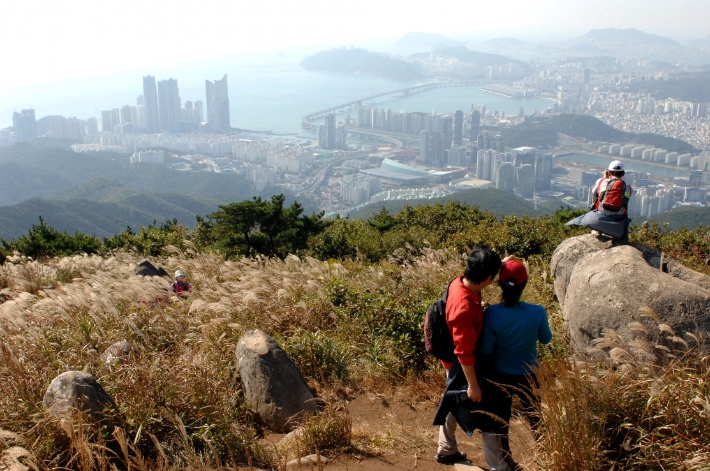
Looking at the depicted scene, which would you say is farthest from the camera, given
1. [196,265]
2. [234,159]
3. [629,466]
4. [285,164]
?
[234,159]

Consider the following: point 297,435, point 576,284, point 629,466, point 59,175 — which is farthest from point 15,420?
point 59,175

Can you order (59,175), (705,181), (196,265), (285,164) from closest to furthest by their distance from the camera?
(196,265), (705,181), (59,175), (285,164)

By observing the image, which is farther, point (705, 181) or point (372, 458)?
point (705, 181)

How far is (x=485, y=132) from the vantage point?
114625 millimetres

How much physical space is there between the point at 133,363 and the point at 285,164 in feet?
332

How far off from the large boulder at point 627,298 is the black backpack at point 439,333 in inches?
42.5

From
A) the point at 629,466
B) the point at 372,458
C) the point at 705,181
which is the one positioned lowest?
the point at 705,181

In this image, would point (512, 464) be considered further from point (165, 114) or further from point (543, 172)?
point (165, 114)

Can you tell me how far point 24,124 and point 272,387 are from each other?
154 meters

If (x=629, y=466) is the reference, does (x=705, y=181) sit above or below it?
below

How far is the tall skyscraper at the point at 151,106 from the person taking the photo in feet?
489

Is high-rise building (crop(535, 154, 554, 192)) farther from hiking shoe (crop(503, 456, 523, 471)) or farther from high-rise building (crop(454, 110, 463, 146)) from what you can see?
hiking shoe (crop(503, 456, 523, 471))

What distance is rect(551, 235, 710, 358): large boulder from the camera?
11.6 feet

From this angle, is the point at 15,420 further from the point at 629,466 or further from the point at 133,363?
the point at 629,466
